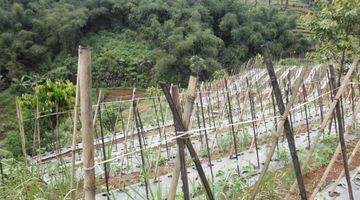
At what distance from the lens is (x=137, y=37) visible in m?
27.2

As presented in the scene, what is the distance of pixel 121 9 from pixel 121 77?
19.7 feet

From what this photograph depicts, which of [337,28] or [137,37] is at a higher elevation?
[137,37]

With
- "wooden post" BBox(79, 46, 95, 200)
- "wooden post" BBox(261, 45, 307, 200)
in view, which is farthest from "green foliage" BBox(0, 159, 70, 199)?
"wooden post" BBox(261, 45, 307, 200)

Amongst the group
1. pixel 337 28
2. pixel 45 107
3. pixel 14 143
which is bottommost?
pixel 14 143

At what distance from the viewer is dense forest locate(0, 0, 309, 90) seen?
2395 centimetres

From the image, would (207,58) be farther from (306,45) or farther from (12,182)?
(12,182)

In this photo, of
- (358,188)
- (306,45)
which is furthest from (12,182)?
(306,45)

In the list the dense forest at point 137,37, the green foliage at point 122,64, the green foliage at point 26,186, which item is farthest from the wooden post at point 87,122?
the green foliage at point 122,64

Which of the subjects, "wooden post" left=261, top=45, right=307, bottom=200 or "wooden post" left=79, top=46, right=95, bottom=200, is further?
"wooden post" left=261, top=45, right=307, bottom=200

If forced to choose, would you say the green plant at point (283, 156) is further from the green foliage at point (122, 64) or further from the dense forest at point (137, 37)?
the green foliage at point (122, 64)

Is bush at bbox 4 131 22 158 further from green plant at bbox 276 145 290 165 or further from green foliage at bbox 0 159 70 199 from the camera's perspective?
green plant at bbox 276 145 290 165

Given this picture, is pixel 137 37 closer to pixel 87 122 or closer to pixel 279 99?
pixel 279 99

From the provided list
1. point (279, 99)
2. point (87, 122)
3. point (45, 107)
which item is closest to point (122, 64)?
point (45, 107)

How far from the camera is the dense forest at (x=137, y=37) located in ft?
78.6
